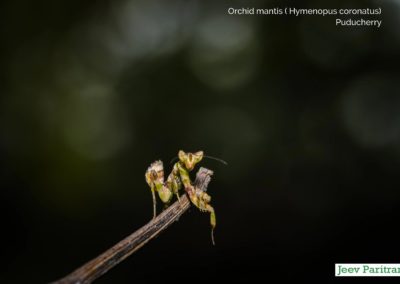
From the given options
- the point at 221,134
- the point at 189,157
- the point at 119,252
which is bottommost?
the point at 119,252

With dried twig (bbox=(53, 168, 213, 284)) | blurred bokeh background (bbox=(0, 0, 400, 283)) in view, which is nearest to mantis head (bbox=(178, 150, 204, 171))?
dried twig (bbox=(53, 168, 213, 284))

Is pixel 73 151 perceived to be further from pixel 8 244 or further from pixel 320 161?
pixel 320 161

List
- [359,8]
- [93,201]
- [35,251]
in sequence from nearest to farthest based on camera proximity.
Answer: [35,251]
[359,8]
[93,201]

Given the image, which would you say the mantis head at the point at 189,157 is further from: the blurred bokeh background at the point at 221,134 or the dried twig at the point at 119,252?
the blurred bokeh background at the point at 221,134

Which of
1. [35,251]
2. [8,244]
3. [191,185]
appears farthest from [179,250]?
[191,185]

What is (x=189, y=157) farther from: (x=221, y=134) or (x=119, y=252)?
(x=221, y=134)

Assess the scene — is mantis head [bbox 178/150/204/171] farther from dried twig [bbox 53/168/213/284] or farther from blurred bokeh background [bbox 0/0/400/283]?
blurred bokeh background [bbox 0/0/400/283]

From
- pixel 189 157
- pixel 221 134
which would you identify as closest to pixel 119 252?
pixel 189 157

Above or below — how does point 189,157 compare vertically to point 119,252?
above
